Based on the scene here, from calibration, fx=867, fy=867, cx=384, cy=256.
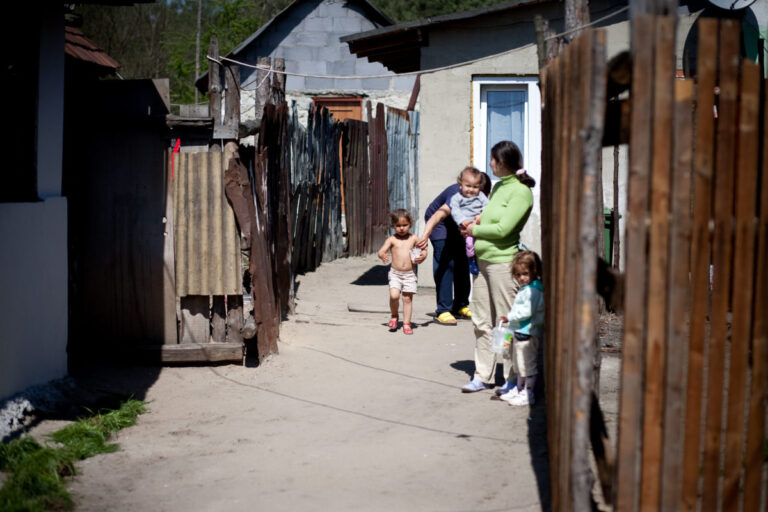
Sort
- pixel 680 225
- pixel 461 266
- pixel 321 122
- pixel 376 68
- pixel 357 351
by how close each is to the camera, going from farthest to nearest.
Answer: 1. pixel 376 68
2. pixel 321 122
3. pixel 461 266
4. pixel 357 351
5. pixel 680 225

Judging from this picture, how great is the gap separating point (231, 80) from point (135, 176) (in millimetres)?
1230

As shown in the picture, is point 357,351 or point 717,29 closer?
point 717,29

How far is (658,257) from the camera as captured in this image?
2.93 m

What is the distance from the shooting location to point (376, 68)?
22000 millimetres

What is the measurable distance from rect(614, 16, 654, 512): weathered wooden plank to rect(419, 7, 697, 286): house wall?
7.90 meters

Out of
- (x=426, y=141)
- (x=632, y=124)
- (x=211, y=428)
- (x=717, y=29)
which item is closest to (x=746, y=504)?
(x=632, y=124)

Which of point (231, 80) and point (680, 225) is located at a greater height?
point (231, 80)

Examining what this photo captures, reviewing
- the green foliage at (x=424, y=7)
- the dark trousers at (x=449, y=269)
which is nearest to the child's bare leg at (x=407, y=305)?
the dark trousers at (x=449, y=269)

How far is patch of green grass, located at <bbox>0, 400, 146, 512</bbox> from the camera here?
4473mm

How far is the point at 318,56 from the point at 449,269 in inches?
535

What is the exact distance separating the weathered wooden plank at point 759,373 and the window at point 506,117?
7.83 m

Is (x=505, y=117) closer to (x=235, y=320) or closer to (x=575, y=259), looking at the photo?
(x=235, y=320)

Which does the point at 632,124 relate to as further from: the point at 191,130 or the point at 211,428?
the point at 191,130

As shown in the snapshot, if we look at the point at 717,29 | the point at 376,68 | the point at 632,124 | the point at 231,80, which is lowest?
the point at 632,124
